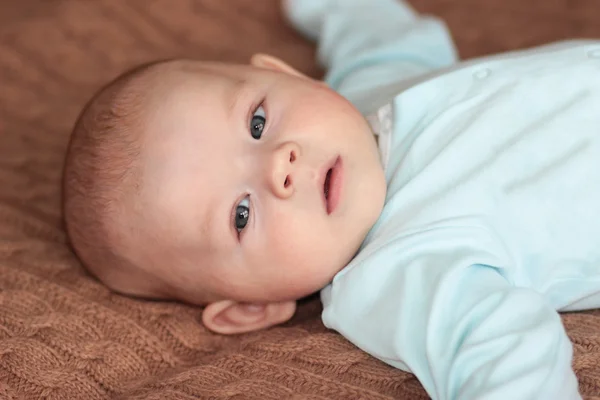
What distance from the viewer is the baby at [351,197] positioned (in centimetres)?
101

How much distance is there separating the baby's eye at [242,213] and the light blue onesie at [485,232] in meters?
0.16

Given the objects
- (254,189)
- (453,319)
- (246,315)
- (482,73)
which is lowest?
(246,315)

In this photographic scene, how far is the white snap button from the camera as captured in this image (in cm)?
116

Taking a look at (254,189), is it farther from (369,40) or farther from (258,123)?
(369,40)

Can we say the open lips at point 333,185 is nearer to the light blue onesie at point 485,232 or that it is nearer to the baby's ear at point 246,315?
the light blue onesie at point 485,232

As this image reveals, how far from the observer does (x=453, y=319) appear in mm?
938

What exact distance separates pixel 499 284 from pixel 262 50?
3.01ft

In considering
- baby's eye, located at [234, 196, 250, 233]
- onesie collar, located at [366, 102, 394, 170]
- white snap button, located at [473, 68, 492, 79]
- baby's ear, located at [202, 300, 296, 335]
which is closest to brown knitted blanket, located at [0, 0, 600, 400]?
baby's ear, located at [202, 300, 296, 335]

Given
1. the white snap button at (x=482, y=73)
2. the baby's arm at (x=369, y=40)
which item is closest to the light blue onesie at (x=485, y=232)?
the white snap button at (x=482, y=73)

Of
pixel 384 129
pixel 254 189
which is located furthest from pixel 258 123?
pixel 384 129

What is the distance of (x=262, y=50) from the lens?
1681 millimetres

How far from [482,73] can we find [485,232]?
0.97 ft

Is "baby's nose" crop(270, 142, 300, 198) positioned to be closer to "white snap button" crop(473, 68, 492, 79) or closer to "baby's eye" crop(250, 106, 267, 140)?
"baby's eye" crop(250, 106, 267, 140)

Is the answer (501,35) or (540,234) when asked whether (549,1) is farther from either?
(540,234)
